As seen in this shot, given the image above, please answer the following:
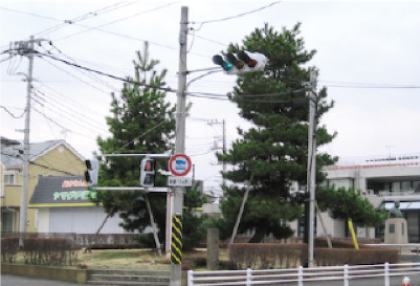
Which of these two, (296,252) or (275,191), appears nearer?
(296,252)

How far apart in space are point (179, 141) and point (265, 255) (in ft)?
28.5

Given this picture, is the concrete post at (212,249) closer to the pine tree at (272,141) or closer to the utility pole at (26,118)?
the pine tree at (272,141)

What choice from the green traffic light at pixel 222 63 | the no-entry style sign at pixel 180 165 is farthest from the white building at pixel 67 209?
the green traffic light at pixel 222 63

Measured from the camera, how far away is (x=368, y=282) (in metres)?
21.5

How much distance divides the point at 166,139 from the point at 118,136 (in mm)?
2391

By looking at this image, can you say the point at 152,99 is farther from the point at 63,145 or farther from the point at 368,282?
the point at 63,145

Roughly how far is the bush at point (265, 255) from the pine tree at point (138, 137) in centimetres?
690

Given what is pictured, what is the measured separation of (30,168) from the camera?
50.2 metres

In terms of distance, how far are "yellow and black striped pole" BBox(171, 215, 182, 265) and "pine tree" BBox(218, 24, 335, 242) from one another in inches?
376

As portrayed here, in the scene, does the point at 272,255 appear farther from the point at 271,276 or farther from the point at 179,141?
the point at 179,141

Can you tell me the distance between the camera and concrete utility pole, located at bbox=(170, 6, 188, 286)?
1557cm

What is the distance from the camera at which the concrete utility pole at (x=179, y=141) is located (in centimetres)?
1557

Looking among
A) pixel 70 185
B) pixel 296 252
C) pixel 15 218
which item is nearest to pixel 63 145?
pixel 15 218

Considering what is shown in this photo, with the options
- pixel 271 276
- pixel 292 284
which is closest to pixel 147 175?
pixel 271 276
